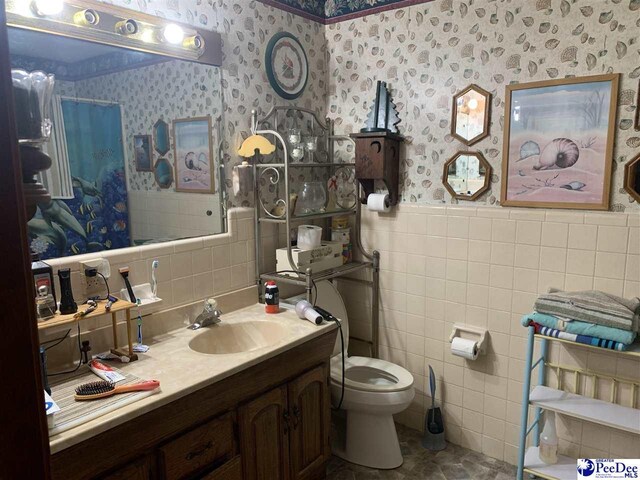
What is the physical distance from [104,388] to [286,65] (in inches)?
74.0

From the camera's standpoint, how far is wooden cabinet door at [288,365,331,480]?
6.79 feet

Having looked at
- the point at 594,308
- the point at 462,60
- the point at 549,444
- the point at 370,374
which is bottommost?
the point at 549,444

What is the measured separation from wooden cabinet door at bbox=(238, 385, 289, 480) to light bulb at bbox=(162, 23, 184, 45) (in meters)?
1.53

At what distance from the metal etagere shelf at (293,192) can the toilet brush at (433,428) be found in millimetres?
395

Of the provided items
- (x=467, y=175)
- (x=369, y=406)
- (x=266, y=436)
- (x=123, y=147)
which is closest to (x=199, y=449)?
(x=266, y=436)

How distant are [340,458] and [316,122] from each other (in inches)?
73.9

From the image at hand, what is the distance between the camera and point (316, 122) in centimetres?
286

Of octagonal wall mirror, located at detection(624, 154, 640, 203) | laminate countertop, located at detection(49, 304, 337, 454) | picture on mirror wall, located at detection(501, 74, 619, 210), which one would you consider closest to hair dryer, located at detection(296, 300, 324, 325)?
laminate countertop, located at detection(49, 304, 337, 454)

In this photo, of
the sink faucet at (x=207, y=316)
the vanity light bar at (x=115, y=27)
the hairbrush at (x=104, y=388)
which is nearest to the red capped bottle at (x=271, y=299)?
the sink faucet at (x=207, y=316)

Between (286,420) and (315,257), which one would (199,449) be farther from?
(315,257)

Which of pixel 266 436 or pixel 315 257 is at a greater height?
pixel 315 257

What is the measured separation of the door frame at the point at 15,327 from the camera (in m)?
0.70

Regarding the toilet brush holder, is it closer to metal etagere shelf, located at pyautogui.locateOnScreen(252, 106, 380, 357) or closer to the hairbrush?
metal etagere shelf, located at pyautogui.locateOnScreen(252, 106, 380, 357)

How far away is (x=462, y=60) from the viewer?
94.0 inches
